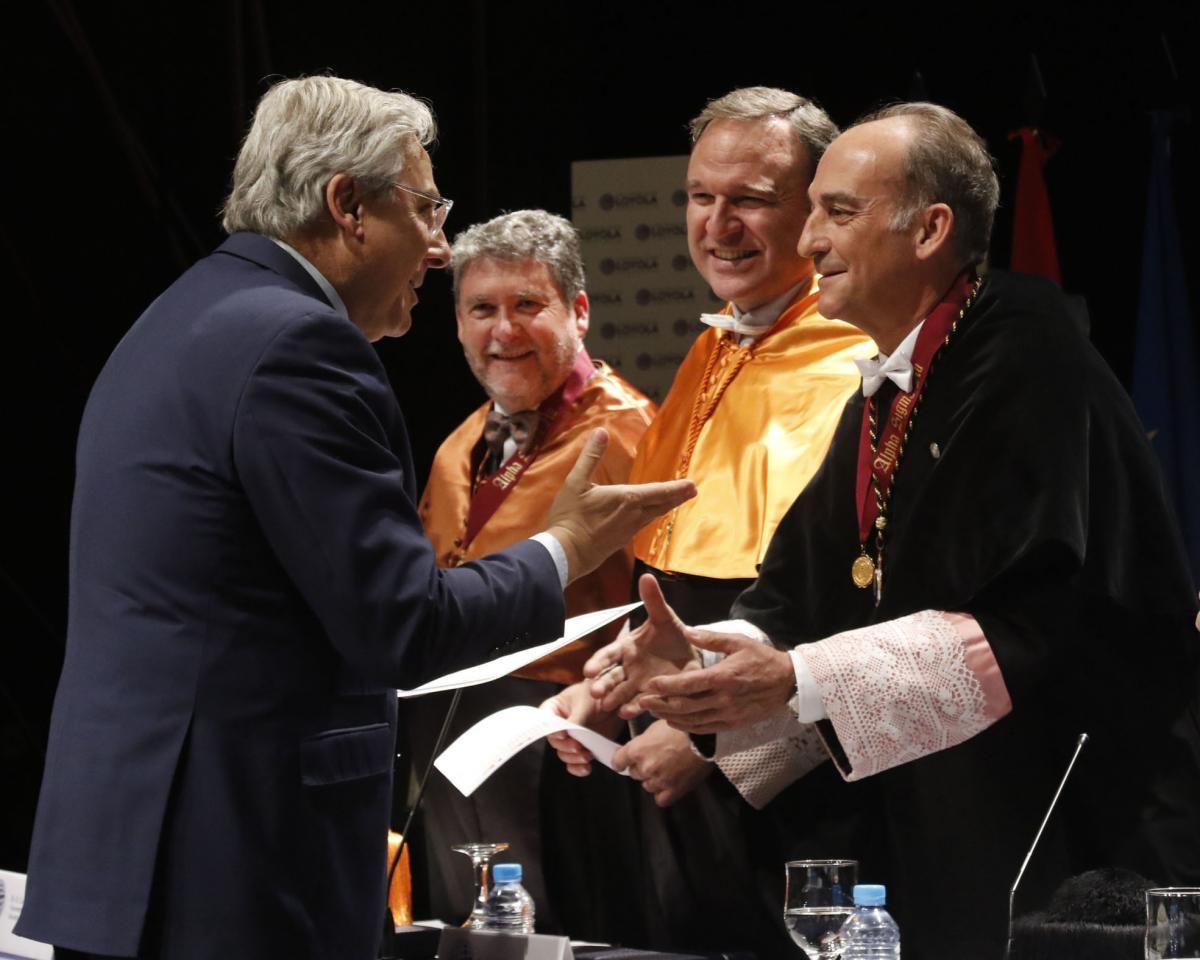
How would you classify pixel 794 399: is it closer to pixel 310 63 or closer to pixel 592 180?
pixel 592 180

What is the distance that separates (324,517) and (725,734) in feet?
3.44

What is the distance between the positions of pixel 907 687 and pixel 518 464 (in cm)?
149

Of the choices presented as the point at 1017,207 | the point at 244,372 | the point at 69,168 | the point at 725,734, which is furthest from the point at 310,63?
the point at 244,372

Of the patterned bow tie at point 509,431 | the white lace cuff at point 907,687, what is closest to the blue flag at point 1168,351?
the patterned bow tie at point 509,431

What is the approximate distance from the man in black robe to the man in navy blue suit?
65 centimetres

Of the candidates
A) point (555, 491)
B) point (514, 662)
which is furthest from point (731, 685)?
point (555, 491)

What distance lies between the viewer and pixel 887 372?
8.97 feet

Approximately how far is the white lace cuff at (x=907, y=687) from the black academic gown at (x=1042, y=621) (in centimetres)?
4

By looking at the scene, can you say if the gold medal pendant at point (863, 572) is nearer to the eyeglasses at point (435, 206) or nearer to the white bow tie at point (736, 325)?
the white bow tie at point (736, 325)

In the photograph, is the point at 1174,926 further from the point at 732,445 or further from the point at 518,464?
the point at 518,464

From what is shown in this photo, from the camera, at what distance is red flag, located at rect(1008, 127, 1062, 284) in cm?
428

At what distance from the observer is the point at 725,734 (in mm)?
2764

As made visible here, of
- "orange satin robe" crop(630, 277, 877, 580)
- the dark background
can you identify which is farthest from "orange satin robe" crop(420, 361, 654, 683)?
the dark background

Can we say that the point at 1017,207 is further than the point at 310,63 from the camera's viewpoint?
No
